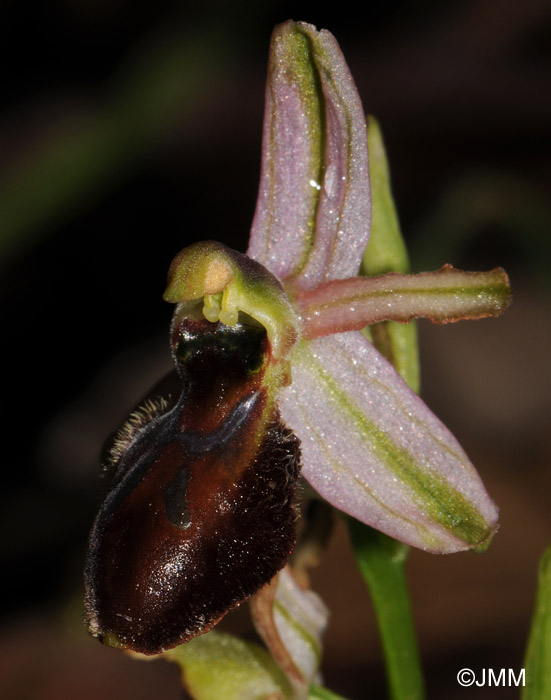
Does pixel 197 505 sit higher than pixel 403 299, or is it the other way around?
pixel 403 299

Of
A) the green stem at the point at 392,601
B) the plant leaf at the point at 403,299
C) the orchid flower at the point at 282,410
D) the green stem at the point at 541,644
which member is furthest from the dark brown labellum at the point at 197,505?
the green stem at the point at 541,644

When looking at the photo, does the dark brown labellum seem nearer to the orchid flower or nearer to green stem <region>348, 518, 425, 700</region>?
the orchid flower

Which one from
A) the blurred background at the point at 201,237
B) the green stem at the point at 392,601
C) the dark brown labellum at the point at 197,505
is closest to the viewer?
the dark brown labellum at the point at 197,505

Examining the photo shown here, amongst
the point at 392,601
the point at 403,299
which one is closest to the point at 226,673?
the point at 392,601

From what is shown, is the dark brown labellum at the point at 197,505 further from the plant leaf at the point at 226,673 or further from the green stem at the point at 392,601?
the plant leaf at the point at 226,673

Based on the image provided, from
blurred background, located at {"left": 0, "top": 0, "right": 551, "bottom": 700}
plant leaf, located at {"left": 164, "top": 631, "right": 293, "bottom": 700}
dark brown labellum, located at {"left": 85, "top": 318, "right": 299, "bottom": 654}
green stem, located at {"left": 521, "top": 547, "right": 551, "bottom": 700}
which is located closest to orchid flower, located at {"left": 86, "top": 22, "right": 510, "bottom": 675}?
dark brown labellum, located at {"left": 85, "top": 318, "right": 299, "bottom": 654}

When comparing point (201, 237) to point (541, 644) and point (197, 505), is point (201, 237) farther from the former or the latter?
point (197, 505)
